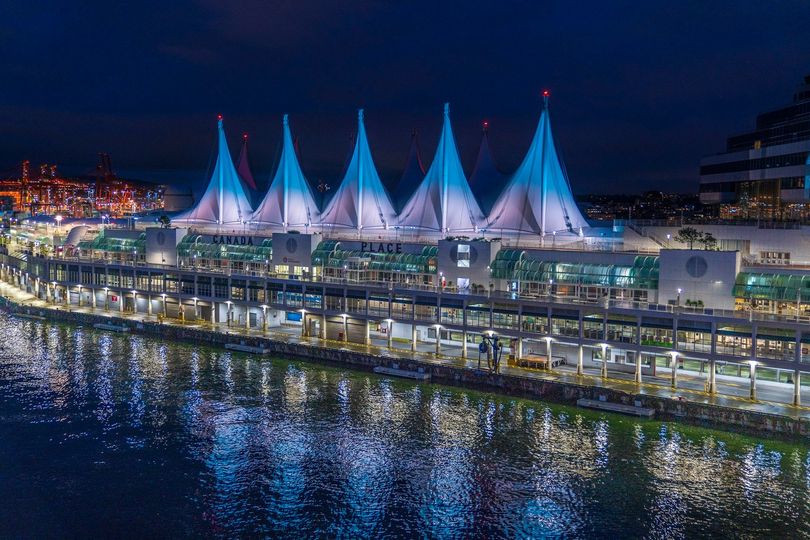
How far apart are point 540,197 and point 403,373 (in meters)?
20.2

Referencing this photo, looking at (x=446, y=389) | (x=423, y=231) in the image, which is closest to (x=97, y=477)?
(x=446, y=389)

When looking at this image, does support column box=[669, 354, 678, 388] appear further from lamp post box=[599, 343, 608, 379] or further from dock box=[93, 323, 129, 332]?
dock box=[93, 323, 129, 332]

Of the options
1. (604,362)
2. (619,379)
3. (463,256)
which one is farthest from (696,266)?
(463,256)

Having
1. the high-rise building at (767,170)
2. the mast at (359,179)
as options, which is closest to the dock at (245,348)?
the mast at (359,179)

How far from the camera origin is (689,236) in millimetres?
47875

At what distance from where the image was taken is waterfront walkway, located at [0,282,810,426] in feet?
121

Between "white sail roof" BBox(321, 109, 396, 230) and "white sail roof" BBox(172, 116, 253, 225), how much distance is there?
515 inches

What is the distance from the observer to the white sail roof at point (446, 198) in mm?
62344

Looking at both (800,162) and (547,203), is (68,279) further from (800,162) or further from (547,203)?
(800,162)

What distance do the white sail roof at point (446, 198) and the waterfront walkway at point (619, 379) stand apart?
46.5ft

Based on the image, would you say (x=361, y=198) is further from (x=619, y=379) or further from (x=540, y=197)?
(x=619, y=379)

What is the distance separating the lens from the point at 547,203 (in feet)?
191

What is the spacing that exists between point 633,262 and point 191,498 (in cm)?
2947

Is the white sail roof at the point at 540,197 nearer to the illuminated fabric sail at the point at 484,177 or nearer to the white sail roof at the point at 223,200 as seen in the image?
the illuminated fabric sail at the point at 484,177
